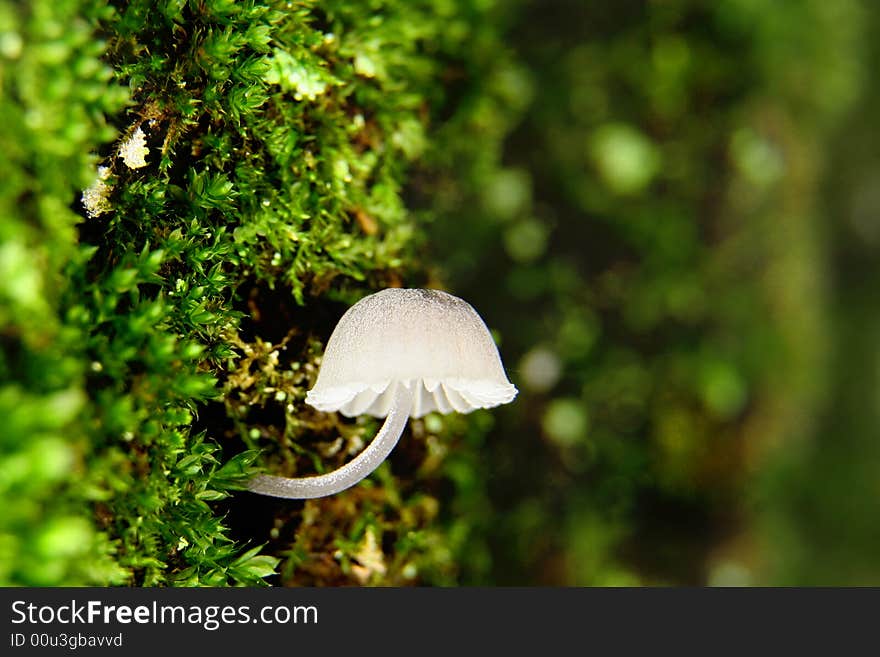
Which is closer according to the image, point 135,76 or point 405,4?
point 135,76

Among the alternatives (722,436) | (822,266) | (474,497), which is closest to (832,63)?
(822,266)

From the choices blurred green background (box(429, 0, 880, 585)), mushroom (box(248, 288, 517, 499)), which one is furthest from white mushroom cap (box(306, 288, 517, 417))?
blurred green background (box(429, 0, 880, 585))

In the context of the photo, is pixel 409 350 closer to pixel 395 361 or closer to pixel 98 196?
pixel 395 361

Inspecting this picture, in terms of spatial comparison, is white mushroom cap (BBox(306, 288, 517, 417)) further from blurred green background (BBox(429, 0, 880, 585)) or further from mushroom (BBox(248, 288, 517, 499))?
blurred green background (BBox(429, 0, 880, 585))

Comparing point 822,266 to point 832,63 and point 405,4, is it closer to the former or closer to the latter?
point 832,63

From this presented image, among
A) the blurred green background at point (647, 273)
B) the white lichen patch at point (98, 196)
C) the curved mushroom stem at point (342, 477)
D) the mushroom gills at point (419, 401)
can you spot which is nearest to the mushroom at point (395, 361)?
the curved mushroom stem at point (342, 477)

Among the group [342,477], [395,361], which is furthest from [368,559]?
[395,361]
